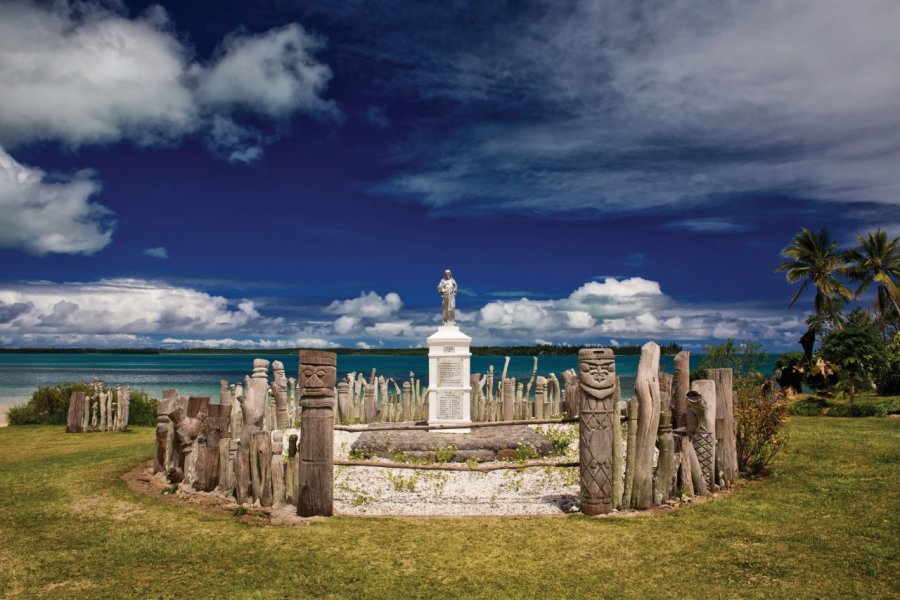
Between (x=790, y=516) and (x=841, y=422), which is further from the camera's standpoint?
(x=841, y=422)

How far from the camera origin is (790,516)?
7859 mm

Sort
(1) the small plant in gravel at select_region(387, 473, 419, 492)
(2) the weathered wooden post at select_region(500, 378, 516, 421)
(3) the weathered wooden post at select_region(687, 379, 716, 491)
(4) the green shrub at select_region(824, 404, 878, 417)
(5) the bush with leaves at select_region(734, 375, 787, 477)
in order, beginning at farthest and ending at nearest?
(2) the weathered wooden post at select_region(500, 378, 516, 421)
(4) the green shrub at select_region(824, 404, 878, 417)
(1) the small plant in gravel at select_region(387, 473, 419, 492)
(5) the bush with leaves at select_region(734, 375, 787, 477)
(3) the weathered wooden post at select_region(687, 379, 716, 491)

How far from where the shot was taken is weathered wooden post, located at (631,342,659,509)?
8195 mm

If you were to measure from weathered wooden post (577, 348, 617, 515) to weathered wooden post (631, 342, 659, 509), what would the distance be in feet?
1.19

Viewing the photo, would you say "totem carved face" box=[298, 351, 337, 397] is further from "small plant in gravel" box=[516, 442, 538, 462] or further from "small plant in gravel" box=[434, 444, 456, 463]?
"small plant in gravel" box=[516, 442, 538, 462]

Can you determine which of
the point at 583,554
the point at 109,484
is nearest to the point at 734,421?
the point at 583,554

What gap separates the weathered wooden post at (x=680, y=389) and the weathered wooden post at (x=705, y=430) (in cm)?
23

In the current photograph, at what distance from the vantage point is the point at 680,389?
379 inches

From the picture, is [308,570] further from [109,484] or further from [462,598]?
[109,484]

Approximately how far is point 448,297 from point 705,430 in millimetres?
8627

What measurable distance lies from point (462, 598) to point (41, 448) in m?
13.7

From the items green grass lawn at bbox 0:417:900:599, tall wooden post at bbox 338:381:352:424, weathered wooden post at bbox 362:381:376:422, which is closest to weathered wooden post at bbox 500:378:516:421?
weathered wooden post at bbox 362:381:376:422

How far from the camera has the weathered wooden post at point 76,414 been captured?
700 inches

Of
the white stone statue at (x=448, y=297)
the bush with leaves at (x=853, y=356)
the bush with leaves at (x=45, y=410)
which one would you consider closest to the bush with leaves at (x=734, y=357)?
the bush with leaves at (x=853, y=356)
